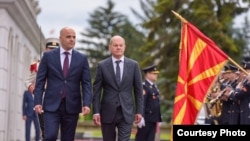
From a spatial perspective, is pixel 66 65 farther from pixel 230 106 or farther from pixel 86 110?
pixel 230 106

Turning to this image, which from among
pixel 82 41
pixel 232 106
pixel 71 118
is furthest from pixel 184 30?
pixel 82 41

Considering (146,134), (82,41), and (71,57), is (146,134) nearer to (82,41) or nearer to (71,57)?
(71,57)

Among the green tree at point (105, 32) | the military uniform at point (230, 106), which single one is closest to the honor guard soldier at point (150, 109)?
the military uniform at point (230, 106)

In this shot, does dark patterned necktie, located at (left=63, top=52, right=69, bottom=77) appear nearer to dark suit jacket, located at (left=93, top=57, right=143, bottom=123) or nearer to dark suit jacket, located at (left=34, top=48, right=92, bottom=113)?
dark suit jacket, located at (left=34, top=48, right=92, bottom=113)

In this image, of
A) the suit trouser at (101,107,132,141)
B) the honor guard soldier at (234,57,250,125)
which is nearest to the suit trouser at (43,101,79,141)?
the suit trouser at (101,107,132,141)

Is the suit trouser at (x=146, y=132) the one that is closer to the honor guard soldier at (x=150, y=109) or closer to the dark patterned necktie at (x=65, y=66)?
the honor guard soldier at (x=150, y=109)

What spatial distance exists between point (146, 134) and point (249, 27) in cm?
5956

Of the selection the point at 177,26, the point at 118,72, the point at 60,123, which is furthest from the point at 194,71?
the point at 177,26

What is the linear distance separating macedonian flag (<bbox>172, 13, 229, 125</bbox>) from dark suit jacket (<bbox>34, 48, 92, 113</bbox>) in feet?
13.0

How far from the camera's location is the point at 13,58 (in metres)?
19.1

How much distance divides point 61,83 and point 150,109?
224 inches

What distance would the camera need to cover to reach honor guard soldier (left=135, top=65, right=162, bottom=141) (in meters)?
15.2

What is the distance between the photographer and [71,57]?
9.89 m

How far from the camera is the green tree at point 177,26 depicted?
37.2 meters
